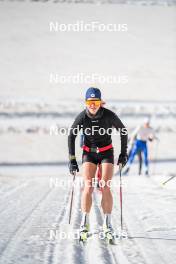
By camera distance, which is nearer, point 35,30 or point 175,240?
Answer: point 175,240

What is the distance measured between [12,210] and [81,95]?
13898mm

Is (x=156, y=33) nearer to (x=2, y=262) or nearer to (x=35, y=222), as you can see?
(x=35, y=222)

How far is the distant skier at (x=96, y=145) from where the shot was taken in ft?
13.4

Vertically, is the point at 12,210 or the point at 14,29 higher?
the point at 14,29

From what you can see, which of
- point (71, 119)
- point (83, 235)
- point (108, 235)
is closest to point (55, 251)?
point (83, 235)

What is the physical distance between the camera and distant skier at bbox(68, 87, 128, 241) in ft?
13.4

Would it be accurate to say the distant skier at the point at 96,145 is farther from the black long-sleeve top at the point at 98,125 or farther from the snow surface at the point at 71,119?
the snow surface at the point at 71,119

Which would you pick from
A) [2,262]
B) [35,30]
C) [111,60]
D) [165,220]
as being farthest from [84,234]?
[35,30]

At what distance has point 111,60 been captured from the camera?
59.6ft

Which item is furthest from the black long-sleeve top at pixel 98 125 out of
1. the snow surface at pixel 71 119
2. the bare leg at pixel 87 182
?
the snow surface at pixel 71 119

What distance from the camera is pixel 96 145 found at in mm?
4250

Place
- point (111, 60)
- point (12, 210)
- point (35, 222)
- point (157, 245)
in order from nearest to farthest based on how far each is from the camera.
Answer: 1. point (157, 245)
2. point (35, 222)
3. point (12, 210)
4. point (111, 60)

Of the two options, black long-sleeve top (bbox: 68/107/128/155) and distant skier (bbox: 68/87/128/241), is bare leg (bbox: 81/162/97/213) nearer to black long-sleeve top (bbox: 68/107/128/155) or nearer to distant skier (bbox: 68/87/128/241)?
distant skier (bbox: 68/87/128/241)

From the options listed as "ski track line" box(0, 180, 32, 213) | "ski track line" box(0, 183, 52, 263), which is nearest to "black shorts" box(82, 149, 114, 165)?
"ski track line" box(0, 183, 52, 263)
